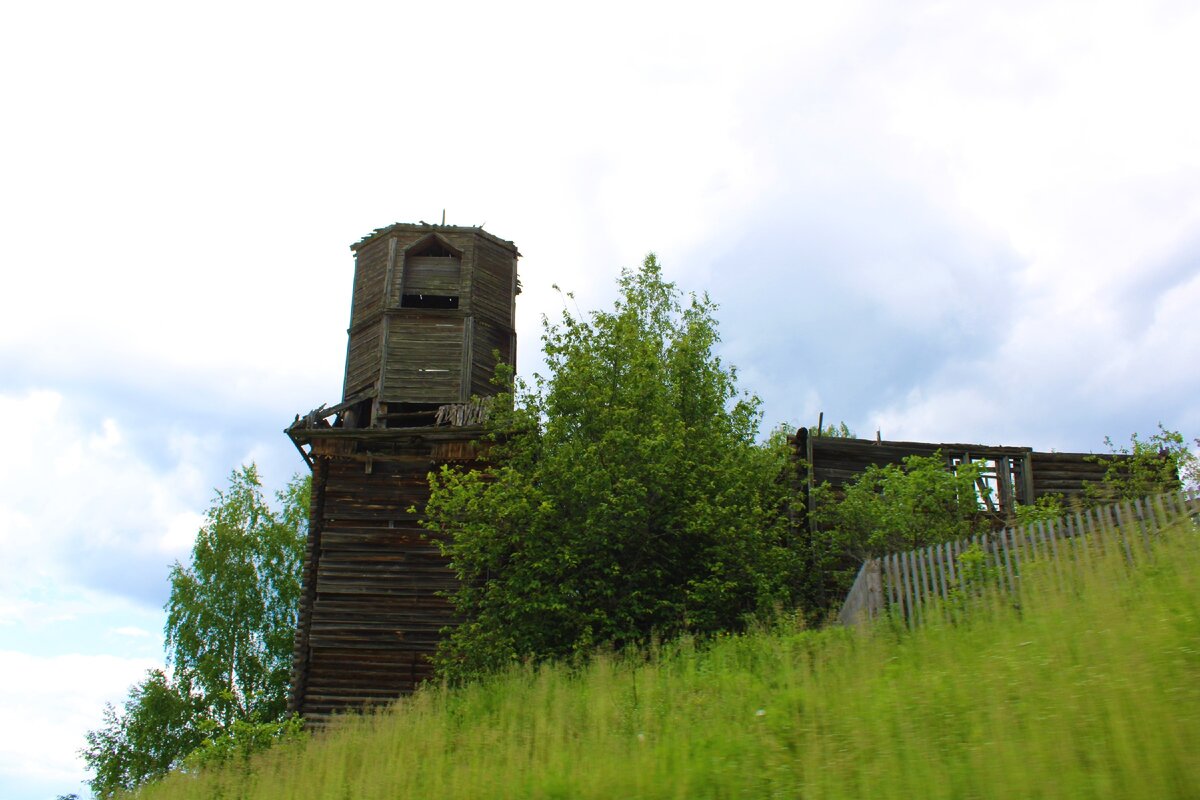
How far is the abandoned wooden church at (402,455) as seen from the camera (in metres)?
22.2

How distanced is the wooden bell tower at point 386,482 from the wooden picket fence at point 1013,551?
34.3 ft

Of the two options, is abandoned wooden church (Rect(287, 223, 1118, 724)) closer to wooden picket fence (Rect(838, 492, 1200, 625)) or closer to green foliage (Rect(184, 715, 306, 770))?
green foliage (Rect(184, 715, 306, 770))

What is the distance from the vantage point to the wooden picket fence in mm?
9750

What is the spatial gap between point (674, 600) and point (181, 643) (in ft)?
70.9

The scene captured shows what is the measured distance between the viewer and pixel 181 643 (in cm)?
3170

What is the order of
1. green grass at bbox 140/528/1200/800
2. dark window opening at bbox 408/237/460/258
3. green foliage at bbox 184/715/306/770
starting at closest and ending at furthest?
green grass at bbox 140/528/1200/800 < green foliage at bbox 184/715/306/770 < dark window opening at bbox 408/237/460/258

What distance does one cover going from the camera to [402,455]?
23656mm

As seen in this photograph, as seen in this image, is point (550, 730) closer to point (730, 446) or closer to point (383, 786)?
point (383, 786)

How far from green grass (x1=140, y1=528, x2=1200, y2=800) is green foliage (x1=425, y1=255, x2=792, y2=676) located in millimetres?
5171

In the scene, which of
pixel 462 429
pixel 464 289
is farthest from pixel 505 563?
pixel 464 289

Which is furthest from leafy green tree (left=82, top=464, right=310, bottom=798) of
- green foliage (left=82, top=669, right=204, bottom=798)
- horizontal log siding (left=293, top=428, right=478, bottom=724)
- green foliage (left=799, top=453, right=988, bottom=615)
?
green foliage (left=799, top=453, right=988, bottom=615)

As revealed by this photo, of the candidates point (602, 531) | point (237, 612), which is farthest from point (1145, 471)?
point (237, 612)

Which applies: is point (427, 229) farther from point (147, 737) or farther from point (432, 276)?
point (147, 737)

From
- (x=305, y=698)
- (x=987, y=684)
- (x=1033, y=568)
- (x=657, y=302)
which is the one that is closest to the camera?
(x=987, y=684)
